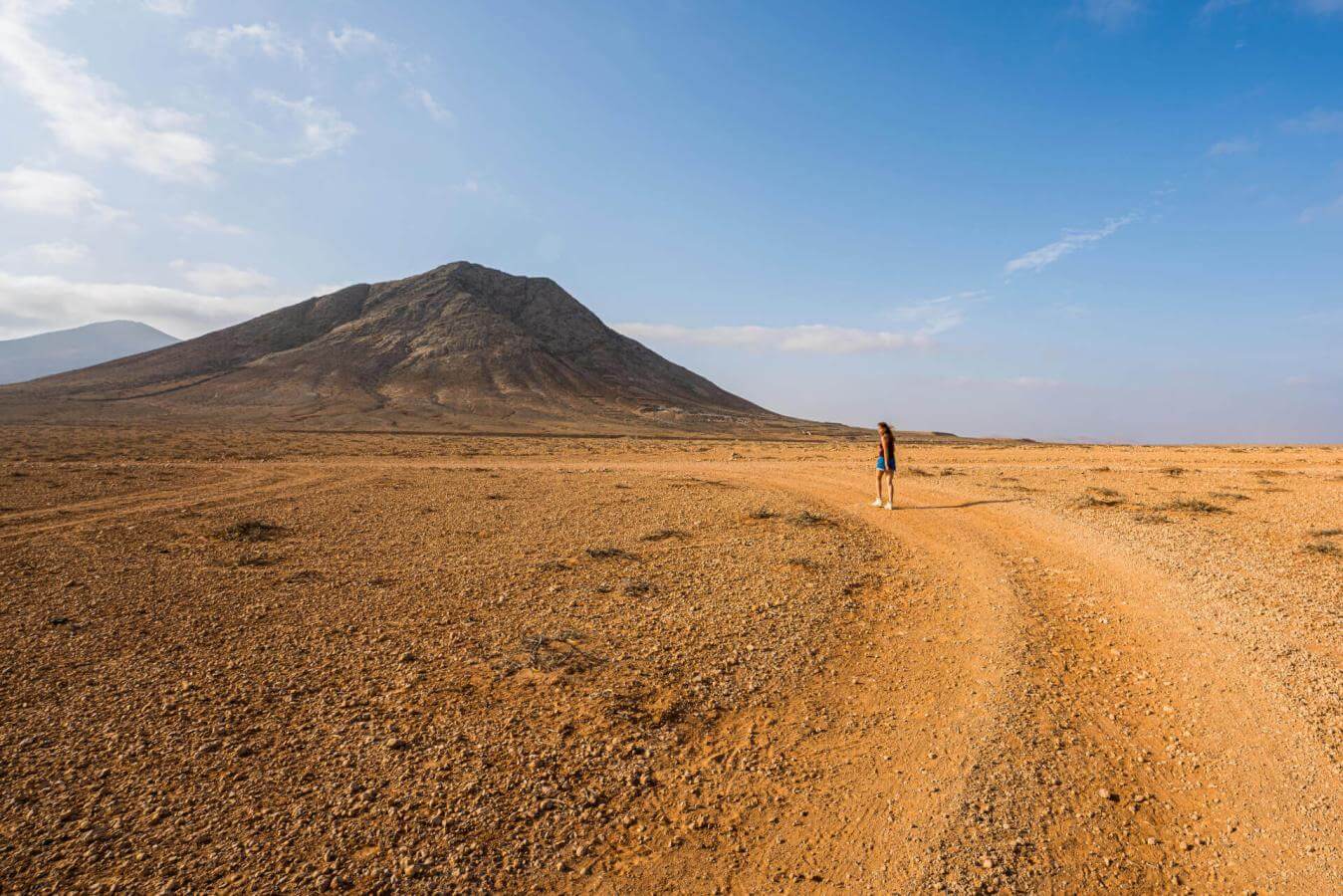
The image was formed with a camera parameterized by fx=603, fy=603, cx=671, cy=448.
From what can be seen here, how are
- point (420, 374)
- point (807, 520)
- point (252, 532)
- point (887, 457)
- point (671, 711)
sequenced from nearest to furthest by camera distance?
point (671, 711) → point (252, 532) → point (807, 520) → point (887, 457) → point (420, 374)

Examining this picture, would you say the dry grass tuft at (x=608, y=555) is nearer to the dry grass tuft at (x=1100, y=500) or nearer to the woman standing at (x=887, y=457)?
the woman standing at (x=887, y=457)

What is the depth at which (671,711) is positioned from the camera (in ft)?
18.6

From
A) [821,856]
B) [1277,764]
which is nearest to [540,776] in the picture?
[821,856]

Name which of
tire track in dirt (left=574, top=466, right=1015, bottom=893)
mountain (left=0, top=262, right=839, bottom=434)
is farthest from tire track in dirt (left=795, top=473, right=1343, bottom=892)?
mountain (left=0, top=262, right=839, bottom=434)

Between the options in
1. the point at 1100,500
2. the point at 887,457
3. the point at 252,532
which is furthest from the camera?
the point at 1100,500

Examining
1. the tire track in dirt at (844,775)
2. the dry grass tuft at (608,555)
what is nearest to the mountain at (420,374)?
the dry grass tuft at (608,555)

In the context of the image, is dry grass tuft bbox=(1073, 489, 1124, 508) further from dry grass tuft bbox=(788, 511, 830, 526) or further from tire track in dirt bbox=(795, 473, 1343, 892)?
tire track in dirt bbox=(795, 473, 1343, 892)

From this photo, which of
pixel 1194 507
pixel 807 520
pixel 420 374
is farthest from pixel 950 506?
pixel 420 374

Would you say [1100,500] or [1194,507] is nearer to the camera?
[1194,507]

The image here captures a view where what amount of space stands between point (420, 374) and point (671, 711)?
115 meters

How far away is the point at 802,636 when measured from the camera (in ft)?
24.2

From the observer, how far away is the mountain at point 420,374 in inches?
3130

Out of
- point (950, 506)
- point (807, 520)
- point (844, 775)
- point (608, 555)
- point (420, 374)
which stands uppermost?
point (420, 374)

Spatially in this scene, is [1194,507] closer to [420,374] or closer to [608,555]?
[608,555]
